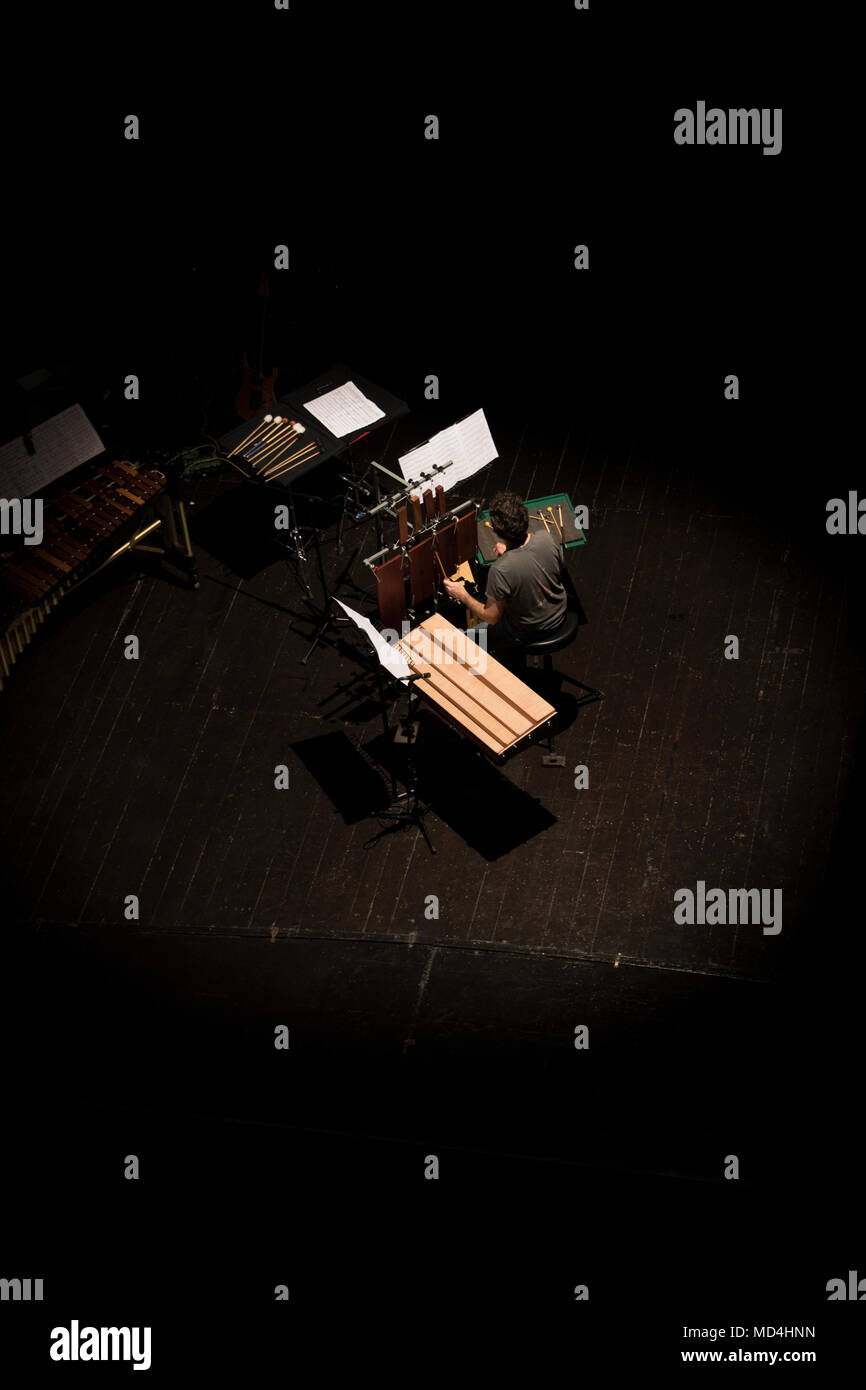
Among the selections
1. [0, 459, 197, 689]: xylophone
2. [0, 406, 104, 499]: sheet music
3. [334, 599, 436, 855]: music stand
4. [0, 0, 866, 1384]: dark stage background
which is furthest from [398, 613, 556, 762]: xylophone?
[0, 406, 104, 499]: sheet music

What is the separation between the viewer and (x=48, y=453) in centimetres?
851

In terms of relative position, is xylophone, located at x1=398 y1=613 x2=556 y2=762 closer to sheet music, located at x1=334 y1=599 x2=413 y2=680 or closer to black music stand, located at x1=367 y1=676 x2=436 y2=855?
black music stand, located at x1=367 y1=676 x2=436 y2=855

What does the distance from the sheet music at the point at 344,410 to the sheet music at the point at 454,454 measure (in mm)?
835

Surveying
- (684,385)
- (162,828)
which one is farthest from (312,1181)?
(684,385)

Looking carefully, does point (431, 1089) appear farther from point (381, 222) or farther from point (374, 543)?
point (381, 222)

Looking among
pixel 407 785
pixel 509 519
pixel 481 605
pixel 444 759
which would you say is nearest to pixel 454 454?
pixel 509 519

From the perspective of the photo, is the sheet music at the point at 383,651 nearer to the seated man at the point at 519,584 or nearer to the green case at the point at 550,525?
the seated man at the point at 519,584

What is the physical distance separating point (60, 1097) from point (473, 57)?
6903 millimetres

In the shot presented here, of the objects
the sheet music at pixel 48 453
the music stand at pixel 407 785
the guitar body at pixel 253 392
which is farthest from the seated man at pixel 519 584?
the guitar body at pixel 253 392

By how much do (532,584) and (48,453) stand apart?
2940mm

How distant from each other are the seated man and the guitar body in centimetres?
272

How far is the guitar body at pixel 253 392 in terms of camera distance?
9.92 meters

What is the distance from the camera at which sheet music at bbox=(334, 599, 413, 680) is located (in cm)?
702

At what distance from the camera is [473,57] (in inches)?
384
